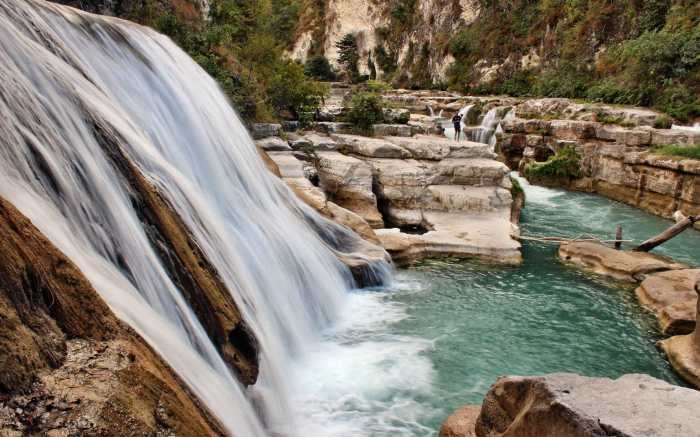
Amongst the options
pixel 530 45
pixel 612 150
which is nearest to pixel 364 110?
pixel 612 150

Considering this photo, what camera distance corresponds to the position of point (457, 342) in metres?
7.38

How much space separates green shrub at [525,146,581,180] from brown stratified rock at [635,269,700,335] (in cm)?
1014

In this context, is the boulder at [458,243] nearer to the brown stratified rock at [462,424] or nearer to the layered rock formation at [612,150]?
the brown stratified rock at [462,424]

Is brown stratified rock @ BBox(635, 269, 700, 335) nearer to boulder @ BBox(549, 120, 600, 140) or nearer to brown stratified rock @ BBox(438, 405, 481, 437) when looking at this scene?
brown stratified rock @ BBox(438, 405, 481, 437)

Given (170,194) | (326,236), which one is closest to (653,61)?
(326,236)

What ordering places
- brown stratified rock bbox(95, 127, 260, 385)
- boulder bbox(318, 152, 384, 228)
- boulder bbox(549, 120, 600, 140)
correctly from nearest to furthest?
brown stratified rock bbox(95, 127, 260, 385) → boulder bbox(318, 152, 384, 228) → boulder bbox(549, 120, 600, 140)

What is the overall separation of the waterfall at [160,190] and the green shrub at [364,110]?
8.03 meters

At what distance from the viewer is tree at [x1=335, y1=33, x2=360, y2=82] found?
4900cm

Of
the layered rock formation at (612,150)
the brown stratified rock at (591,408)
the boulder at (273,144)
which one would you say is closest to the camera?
the brown stratified rock at (591,408)

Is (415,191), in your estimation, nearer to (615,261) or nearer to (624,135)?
(615,261)

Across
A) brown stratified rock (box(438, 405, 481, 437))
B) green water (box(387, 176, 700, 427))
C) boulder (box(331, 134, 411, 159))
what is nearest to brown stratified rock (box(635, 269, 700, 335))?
green water (box(387, 176, 700, 427))

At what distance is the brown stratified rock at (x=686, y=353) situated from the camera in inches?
262

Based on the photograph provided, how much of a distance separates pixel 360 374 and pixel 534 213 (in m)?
11.1

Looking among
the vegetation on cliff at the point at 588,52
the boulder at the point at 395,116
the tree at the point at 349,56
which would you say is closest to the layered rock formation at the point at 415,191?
the boulder at the point at 395,116
